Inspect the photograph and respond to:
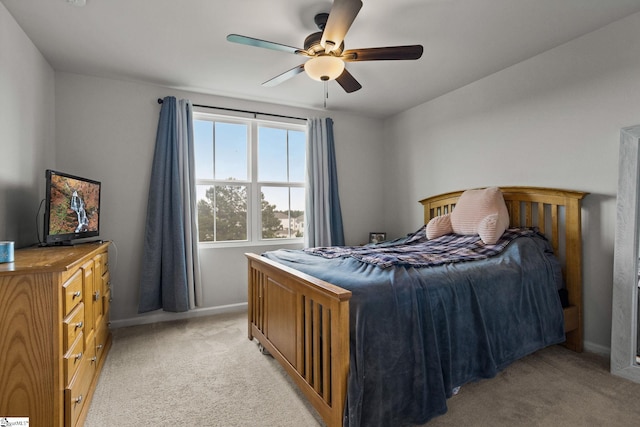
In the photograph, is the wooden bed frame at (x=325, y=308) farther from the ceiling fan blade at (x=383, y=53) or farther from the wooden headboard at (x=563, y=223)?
the ceiling fan blade at (x=383, y=53)

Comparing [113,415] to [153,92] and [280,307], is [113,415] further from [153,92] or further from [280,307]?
[153,92]

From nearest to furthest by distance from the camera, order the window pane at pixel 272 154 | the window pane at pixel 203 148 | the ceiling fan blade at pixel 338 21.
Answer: the ceiling fan blade at pixel 338 21 → the window pane at pixel 203 148 → the window pane at pixel 272 154

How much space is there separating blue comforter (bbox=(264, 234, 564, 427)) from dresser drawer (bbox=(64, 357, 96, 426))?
49.7 inches

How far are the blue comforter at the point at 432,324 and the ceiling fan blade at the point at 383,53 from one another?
134cm

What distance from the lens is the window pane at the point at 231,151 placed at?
12.2 ft

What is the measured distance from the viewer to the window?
3.66m

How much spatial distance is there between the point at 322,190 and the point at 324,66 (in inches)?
80.5

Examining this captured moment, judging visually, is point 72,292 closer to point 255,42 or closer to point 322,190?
point 255,42

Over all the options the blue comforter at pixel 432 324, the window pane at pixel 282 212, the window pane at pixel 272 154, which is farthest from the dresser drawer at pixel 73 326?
the window pane at pixel 272 154

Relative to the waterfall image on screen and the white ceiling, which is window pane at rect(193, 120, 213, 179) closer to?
the white ceiling

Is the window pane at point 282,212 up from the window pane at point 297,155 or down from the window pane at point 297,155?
down

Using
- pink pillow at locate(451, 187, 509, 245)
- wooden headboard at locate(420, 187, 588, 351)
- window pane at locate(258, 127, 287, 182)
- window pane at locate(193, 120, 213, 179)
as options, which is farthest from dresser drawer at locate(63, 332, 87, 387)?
wooden headboard at locate(420, 187, 588, 351)

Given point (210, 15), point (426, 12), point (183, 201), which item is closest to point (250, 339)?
point (183, 201)

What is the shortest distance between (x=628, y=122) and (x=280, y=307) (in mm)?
2751
